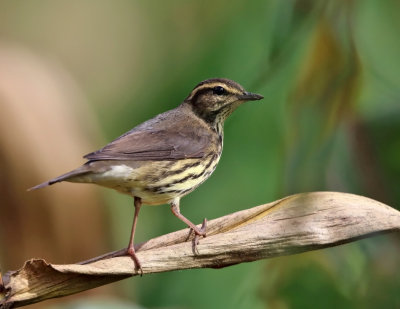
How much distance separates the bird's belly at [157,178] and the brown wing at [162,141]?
0.11 feet

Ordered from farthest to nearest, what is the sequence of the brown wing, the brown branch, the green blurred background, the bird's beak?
1. the bird's beak
2. the brown wing
3. the green blurred background
4. the brown branch

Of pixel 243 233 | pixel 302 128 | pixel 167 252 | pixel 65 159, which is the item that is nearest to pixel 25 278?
pixel 167 252

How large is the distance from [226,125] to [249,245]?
1.87 meters

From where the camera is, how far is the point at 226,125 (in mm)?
4129

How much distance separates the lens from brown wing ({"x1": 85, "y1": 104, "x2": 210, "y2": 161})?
3.04 m

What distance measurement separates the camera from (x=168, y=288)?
3.77 m

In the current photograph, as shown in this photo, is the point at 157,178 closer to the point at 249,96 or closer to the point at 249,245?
the point at 249,96

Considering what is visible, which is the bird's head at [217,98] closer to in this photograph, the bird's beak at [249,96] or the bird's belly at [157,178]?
the bird's beak at [249,96]

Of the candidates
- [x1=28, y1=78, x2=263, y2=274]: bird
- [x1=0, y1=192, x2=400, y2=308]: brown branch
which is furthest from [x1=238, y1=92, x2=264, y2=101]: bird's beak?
[x1=0, y1=192, x2=400, y2=308]: brown branch

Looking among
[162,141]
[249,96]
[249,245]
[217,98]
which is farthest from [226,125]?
[249,245]

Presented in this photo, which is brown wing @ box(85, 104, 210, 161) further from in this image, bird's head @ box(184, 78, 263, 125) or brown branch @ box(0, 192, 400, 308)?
brown branch @ box(0, 192, 400, 308)

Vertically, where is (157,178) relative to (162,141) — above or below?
below

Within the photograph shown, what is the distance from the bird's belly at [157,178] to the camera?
118 inches

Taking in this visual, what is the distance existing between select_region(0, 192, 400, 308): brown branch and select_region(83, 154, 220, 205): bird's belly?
24.4 inches
